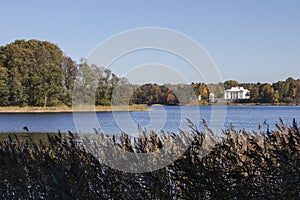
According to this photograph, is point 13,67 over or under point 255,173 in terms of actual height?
over

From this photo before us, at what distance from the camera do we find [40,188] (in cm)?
536

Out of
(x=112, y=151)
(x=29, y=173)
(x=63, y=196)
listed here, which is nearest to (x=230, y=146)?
(x=112, y=151)

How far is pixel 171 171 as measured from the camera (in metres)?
5.08

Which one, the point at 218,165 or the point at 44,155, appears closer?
the point at 218,165

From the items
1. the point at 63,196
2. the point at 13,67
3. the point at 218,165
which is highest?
the point at 13,67

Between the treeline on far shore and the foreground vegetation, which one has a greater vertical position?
the treeline on far shore

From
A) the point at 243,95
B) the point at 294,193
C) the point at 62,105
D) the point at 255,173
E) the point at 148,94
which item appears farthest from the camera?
the point at 62,105

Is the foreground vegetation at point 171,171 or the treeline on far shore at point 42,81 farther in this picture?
the treeline on far shore at point 42,81

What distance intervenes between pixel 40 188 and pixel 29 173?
0.24 metres

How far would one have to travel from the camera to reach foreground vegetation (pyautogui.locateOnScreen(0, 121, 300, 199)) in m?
4.66

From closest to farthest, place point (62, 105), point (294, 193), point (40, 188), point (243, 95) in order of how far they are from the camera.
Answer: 1. point (294, 193)
2. point (40, 188)
3. point (243, 95)
4. point (62, 105)

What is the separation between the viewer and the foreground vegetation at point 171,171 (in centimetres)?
466

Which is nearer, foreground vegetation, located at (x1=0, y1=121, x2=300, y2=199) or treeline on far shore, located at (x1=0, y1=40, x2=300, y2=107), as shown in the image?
foreground vegetation, located at (x1=0, y1=121, x2=300, y2=199)

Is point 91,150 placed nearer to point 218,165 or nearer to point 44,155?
point 44,155
